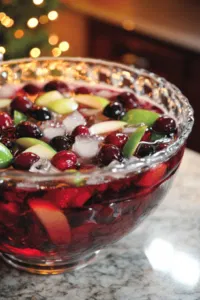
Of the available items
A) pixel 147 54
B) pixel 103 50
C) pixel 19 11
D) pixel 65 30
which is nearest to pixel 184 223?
pixel 19 11

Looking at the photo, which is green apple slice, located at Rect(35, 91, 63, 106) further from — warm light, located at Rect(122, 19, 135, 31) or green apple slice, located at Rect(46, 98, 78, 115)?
warm light, located at Rect(122, 19, 135, 31)

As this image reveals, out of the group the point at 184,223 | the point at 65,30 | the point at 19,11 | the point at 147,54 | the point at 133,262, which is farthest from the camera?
the point at 65,30

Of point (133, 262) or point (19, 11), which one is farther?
point (19, 11)

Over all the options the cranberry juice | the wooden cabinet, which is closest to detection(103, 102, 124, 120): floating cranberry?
the cranberry juice

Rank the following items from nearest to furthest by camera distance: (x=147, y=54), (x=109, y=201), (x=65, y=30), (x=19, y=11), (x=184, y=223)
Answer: (x=109, y=201) < (x=184, y=223) < (x=19, y=11) < (x=147, y=54) < (x=65, y=30)

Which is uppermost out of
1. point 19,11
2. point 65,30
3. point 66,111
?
point 66,111

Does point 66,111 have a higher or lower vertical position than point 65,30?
higher

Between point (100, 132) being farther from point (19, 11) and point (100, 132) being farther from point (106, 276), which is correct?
point (19, 11)
